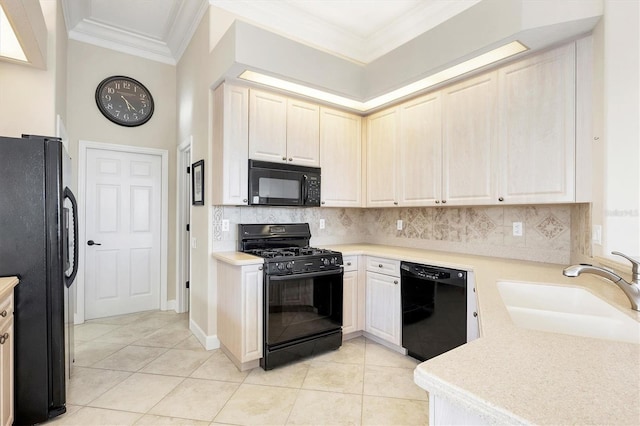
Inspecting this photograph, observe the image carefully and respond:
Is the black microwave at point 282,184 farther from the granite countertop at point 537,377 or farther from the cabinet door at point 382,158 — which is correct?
the granite countertop at point 537,377

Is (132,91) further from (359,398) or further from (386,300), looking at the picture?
(359,398)

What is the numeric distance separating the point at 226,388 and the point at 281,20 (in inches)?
129

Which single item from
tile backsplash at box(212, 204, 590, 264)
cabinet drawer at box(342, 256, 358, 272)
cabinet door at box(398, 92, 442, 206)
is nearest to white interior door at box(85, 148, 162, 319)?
tile backsplash at box(212, 204, 590, 264)

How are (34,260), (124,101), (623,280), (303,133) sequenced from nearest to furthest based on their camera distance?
(623,280), (34,260), (303,133), (124,101)

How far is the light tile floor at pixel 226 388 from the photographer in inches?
77.2

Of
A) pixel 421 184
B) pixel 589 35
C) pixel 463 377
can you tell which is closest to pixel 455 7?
pixel 589 35

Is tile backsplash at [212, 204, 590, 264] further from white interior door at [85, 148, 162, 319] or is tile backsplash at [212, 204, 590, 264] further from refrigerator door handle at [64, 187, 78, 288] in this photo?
white interior door at [85, 148, 162, 319]

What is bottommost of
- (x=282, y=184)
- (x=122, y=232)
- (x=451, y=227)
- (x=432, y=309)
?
(x=432, y=309)

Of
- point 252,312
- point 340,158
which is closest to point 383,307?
point 252,312

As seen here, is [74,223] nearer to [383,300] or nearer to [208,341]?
[208,341]

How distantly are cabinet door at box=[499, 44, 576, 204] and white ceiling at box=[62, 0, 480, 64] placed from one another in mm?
1057

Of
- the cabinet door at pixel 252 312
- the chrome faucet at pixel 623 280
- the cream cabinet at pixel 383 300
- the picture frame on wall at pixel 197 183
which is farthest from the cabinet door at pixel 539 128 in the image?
the picture frame on wall at pixel 197 183

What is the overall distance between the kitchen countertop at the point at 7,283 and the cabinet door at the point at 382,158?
114 inches

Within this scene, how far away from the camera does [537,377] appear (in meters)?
0.67
